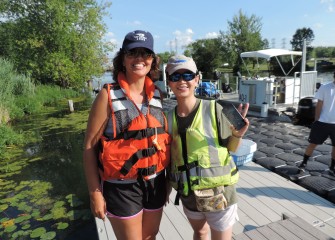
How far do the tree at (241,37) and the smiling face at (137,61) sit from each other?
1469 inches

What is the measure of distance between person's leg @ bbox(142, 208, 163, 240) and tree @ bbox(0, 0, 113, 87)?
2413 cm

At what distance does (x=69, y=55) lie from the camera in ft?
81.9

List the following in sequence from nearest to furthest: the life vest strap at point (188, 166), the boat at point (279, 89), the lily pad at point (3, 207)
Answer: the life vest strap at point (188, 166) → the lily pad at point (3, 207) → the boat at point (279, 89)

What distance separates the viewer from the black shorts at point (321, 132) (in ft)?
13.0

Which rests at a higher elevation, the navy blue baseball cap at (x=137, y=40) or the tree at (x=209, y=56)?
the tree at (x=209, y=56)

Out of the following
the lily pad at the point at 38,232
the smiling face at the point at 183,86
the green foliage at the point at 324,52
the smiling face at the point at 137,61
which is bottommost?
the lily pad at the point at 38,232

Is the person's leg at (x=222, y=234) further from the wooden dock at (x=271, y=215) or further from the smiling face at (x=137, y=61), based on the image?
the smiling face at (x=137, y=61)

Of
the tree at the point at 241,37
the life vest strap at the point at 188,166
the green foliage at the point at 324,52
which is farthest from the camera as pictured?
the green foliage at the point at 324,52

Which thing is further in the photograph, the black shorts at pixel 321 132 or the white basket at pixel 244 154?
the white basket at pixel 244 154

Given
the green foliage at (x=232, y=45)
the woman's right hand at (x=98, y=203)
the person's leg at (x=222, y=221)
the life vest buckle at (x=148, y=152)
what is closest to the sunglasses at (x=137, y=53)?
the life vest buckle at (x=148, y=152)

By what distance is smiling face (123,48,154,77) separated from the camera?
5.31ft

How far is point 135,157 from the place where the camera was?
5.23 feet

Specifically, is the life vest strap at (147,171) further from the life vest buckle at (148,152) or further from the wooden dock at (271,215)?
the wooden dock at (271,215)

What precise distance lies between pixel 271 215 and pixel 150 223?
206 centimetres
